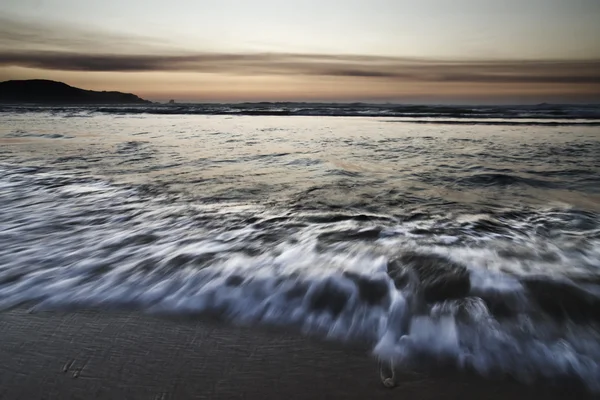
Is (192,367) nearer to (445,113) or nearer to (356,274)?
(356,274)

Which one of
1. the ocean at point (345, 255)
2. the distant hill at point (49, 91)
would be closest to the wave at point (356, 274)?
the ocean at point (345, 255)

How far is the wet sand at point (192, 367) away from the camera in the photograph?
4.61 ft

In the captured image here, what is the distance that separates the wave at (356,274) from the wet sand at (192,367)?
12 centimetres

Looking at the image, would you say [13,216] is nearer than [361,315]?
No

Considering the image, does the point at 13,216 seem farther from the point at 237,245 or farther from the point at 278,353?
the point at 278,353

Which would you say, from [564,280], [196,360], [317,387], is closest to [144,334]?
[196,360]

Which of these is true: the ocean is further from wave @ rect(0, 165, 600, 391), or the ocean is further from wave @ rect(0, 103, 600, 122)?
wave @ rect(0, 103, 600, 122)

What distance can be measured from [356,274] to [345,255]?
0.97 ft

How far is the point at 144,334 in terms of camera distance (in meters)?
1.80

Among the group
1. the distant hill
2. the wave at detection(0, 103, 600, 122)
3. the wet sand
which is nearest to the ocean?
the wet sand

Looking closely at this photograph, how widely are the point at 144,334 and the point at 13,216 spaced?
297 centimetres

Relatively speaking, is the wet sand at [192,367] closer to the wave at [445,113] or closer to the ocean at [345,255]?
the ocean at [345,255]

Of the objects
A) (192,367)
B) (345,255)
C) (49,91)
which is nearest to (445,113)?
(345,255)

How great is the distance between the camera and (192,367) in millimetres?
1549
